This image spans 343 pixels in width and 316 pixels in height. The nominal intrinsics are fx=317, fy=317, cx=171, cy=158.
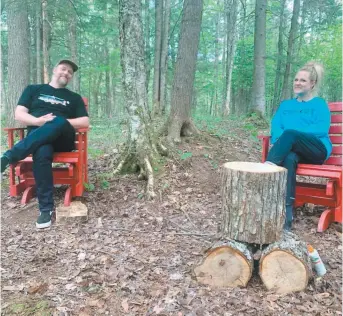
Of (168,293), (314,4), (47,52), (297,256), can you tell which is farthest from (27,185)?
(314,4)

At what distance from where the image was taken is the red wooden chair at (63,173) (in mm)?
3715

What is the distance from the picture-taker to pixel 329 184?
338 cm

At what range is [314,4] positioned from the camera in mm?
12023

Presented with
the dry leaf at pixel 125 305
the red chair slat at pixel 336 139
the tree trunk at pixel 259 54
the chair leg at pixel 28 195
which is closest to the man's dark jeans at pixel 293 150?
the red chair slat at pixel 336 139

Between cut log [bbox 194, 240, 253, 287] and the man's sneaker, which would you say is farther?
the man's sneaker

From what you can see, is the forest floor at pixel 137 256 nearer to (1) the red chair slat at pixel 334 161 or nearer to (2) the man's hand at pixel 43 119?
(1) the red chair slat at pixel 334 161

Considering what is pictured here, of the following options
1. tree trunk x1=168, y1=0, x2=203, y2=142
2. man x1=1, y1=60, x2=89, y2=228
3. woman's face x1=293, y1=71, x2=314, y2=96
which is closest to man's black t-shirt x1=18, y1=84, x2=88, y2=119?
man x1=1, y1=60, x2=89, y2=228

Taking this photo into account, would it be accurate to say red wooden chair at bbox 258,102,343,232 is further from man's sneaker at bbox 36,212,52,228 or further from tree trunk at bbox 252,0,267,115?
tree trunk at bbox 252,0,267,115

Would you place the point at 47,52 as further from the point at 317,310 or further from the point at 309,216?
the point at 317,310

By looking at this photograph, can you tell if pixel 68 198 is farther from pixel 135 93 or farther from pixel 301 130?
pixel 301 130

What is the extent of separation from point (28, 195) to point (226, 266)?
2690 mm

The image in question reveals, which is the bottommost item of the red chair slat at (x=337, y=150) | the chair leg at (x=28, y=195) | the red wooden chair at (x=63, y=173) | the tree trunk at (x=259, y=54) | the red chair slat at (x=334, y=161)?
the chair leg at (x=28, y=195)

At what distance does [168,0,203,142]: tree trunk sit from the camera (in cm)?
536

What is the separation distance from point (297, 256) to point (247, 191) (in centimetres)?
59
